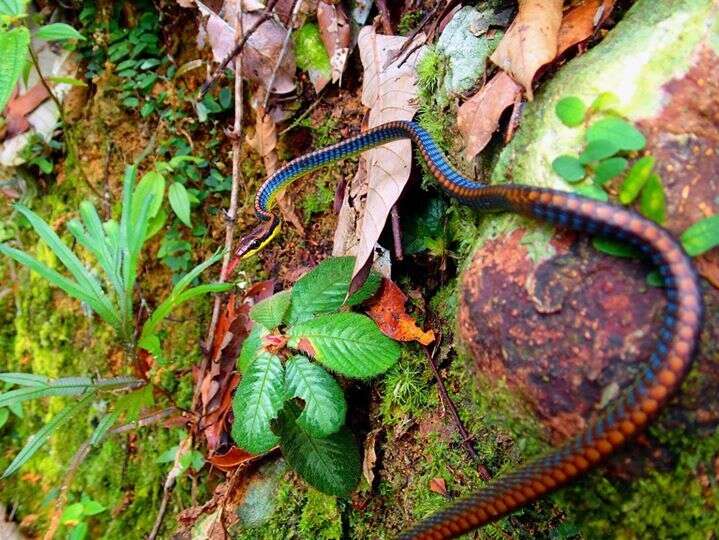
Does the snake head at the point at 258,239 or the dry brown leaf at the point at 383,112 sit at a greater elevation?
the dry brown leaf at the point at 383,112

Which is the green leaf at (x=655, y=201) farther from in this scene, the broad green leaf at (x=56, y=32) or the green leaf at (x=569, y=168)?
the broad green leaf at (x=56, y=32)

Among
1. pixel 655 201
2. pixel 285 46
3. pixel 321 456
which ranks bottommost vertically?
pixel 321 456

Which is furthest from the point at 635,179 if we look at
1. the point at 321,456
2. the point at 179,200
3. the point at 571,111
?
the point at 179,200

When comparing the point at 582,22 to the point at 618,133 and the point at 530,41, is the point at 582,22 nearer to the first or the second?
the point at 530,41

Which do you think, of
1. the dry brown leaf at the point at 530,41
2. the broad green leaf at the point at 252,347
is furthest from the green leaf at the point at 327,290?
the dry brown leaf at the point at 530,41

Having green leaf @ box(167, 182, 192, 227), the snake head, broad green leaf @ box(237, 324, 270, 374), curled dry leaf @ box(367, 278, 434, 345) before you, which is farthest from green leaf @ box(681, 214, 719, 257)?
green leaf @ box(167, 182, 192, 227)

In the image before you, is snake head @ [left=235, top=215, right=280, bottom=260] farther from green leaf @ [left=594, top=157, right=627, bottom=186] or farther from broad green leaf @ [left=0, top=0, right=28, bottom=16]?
green leaf @ [left=594, top=157, right=627, bottom=186]
